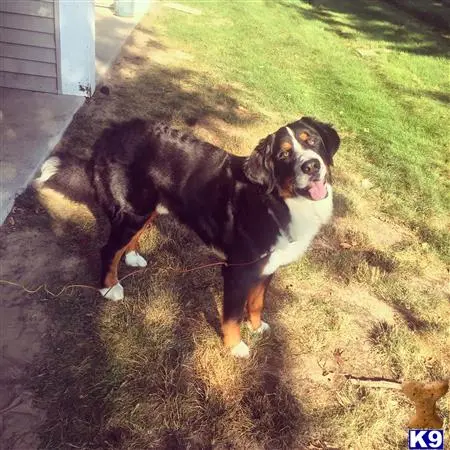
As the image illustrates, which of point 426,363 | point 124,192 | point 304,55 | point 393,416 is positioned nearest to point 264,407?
point 393,416

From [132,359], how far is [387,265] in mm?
2561

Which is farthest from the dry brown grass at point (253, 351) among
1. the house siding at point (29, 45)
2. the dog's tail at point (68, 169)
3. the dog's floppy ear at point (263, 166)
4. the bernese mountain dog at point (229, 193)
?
the house siding at point (29, 45)

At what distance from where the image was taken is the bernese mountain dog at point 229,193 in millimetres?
3049

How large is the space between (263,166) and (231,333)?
114 cm

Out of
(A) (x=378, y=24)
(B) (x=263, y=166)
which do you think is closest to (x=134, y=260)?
(B) (x=263, y=166)

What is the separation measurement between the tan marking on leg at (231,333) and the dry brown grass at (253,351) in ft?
0.31

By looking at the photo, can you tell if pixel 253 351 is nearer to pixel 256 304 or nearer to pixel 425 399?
pixel 256 304

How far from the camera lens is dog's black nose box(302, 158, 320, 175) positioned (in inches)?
114

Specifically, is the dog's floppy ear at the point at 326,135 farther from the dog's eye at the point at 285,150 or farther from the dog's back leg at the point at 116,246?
the dog's back leg at the point at 116,246

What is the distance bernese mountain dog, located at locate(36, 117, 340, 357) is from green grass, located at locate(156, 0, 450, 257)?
2495 mm

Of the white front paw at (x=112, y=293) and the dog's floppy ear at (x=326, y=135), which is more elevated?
the dog's floppy ear at (x=326, y=135)

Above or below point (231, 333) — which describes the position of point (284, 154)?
above

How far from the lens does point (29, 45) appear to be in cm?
595

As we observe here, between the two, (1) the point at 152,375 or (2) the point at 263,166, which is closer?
(2) the point at 263,166
